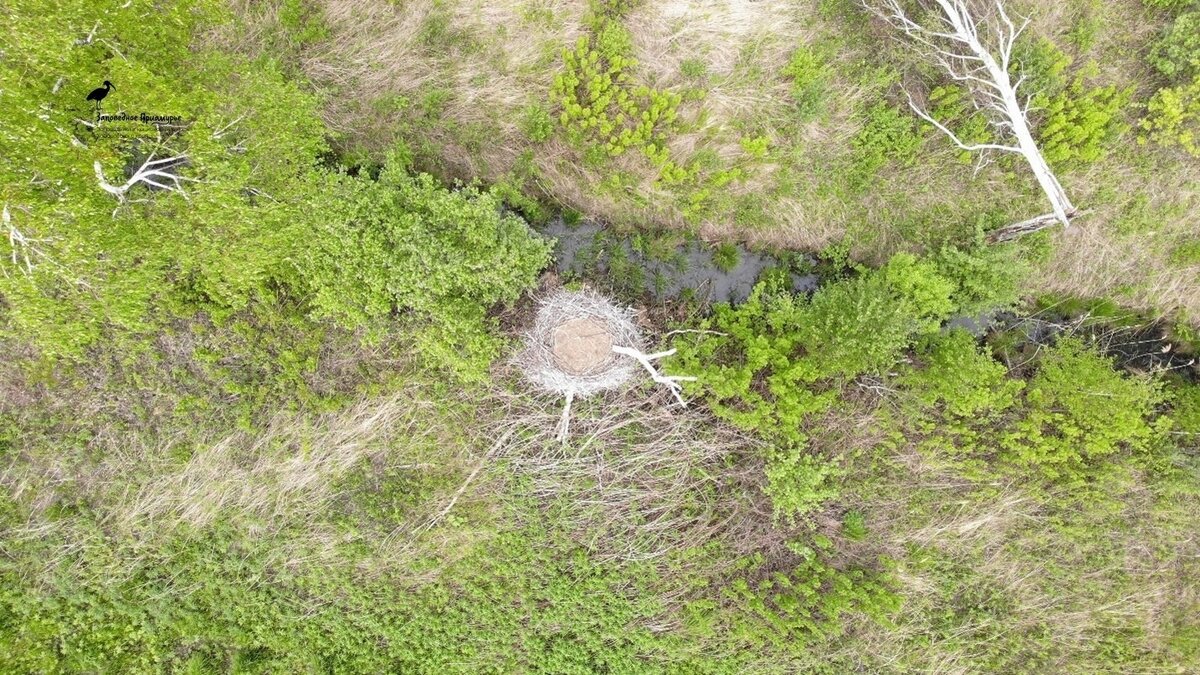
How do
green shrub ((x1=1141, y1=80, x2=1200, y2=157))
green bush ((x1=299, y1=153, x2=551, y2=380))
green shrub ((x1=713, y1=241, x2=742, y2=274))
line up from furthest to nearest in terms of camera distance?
green shrub ((x1=713, y1=241, x2=742, y2=274)) < green shrub ((x1=1141, y1=80, x2=1200, y2=157)) < green bush ((x1=299, y1=153, x2=551, y2=380))

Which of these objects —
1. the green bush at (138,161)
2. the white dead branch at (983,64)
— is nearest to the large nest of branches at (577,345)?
the green bush at (138,161)

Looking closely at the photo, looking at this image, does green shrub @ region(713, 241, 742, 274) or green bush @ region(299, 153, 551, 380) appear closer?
green bush @ region(299, 153, 551, 380)

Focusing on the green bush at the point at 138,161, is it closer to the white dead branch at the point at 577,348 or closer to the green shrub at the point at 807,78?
the white dead branch at the point at 577,348

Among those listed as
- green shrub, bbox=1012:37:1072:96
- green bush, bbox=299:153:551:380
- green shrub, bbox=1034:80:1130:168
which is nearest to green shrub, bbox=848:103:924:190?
green shrub, bbox=1012:37:1072:96

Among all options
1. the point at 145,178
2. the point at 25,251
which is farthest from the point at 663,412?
the point at 25,251

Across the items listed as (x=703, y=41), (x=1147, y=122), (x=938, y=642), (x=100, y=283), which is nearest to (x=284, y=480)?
(x=100, y=283)

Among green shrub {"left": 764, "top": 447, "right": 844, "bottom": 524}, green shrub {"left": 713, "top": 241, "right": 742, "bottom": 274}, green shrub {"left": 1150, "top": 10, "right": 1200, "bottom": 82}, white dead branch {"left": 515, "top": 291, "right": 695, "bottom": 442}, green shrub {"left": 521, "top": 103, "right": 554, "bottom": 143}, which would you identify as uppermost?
green shrub {"left": 1150, "top": 10, "right": 1200, "bottom": 82}

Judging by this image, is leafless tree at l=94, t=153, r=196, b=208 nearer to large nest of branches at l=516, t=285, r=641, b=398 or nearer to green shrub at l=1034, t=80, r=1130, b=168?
large nest of branches at l=516, t=285, r=641, b=398
